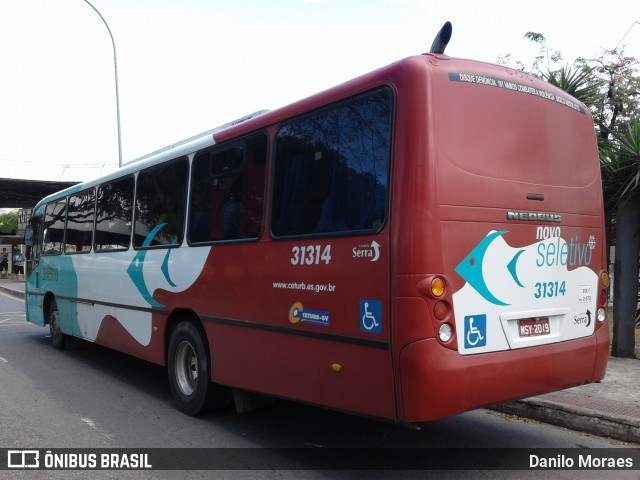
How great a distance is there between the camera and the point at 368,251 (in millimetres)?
4168

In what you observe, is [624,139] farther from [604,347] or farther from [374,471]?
[374,471]

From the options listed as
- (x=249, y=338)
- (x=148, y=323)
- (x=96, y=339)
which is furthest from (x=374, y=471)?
(x=96, y=339)

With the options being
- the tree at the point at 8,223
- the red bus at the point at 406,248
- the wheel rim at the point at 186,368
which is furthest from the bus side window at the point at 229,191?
the tree at the point at 8,223

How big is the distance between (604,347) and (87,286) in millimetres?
7170

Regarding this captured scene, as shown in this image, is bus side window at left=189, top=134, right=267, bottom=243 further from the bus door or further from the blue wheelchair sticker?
the bus door

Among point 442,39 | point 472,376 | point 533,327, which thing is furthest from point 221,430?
point 442,39

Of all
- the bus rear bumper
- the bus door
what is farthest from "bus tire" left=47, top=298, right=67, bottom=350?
the bus rear bumper

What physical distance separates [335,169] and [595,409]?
362 centimetres

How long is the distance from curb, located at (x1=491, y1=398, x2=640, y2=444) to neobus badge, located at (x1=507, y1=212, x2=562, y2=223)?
2.10 metres

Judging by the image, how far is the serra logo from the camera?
4.11 meters

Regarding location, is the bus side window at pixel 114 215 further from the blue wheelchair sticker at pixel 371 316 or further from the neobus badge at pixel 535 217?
the neobus badge at pixel 535 217

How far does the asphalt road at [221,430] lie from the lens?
15.3ft

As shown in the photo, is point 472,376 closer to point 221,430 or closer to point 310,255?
point 310,255

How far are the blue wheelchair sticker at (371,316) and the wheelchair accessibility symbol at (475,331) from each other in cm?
60
